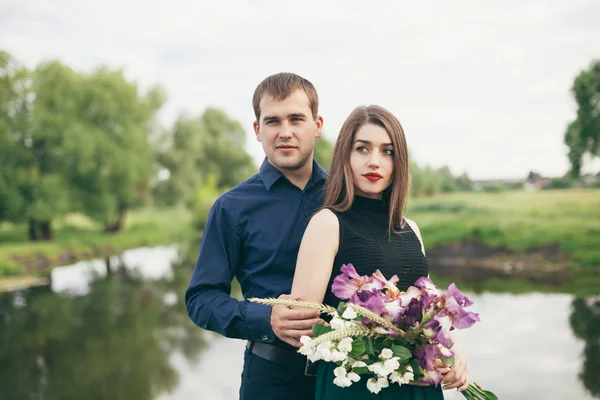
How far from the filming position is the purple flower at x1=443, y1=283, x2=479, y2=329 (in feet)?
6.09

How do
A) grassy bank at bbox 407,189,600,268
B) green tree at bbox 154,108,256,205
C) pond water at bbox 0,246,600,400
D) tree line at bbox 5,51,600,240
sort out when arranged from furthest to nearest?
green tree at bbox 154,108,256,205 → tree line at bbox 5,51,600,240 → grassy bank at bbox 407,189,600,268 → pond water at bbox 0,246,600,400

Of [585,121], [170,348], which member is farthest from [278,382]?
[585,121]

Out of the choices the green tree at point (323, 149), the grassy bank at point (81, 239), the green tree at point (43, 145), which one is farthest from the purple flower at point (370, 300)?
the green tree at point (323, 149)

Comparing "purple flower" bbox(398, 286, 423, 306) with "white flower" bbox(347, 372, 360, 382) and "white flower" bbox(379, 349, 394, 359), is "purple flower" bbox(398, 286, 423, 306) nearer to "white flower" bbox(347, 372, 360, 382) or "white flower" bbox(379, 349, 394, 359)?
"white flower" bbox(379, 349, 394, 359)

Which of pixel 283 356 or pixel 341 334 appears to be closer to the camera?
pixel 341 334

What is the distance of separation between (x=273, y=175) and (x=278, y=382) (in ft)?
3.29

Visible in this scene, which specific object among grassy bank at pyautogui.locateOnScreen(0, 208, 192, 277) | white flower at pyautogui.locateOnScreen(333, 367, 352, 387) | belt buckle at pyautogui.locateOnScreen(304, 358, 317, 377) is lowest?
grassy bank at pyautogui.locateOnScreen(0, 208, 192, 277)

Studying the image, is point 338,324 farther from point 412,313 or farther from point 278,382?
point 278,382

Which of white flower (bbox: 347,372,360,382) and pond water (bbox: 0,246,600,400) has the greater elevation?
white flower (bbox: 347,372,360,382)

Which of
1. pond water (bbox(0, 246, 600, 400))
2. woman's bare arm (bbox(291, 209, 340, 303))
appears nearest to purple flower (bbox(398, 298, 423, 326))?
woman's bare arm (bbox(291, 209, 340, 303))

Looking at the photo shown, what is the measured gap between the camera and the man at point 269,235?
107 inches

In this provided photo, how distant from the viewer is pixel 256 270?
9.07 feet

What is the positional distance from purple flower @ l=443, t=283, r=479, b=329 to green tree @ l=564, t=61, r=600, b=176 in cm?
2251

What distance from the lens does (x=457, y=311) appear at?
1.86m
